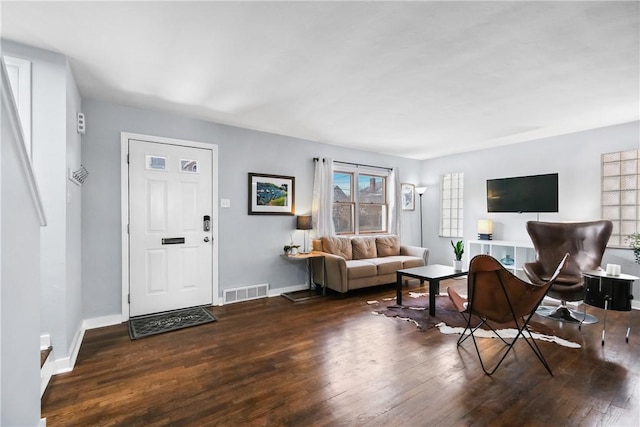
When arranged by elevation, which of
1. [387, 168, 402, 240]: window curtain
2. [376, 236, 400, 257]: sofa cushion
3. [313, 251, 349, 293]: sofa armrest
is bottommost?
[313, 251, 349, 293]: sofa armrest

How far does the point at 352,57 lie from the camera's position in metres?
2.52

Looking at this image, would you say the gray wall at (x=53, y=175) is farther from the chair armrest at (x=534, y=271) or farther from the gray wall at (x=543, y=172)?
the gray wall at (x=543, y=172)

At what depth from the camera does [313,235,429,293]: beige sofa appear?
4.53 metres

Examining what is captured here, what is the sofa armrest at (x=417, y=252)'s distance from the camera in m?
5.54

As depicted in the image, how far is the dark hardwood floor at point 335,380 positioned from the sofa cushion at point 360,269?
3.89 feet

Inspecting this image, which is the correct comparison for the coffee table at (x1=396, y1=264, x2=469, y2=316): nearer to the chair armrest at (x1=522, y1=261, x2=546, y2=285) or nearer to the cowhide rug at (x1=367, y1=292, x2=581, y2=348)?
the cowhide rug at (x1=367, y1=292, x2=581, y2=348)

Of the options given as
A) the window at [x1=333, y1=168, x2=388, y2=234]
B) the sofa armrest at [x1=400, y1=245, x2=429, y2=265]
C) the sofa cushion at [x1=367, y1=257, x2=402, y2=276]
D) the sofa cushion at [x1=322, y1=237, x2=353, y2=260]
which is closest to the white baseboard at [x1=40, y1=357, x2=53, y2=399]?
the sofa cushion at [x1=322, y1=237, x2=353, y2=260]

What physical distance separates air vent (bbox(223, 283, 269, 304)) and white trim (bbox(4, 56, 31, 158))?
2709mm

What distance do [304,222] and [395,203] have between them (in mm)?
2381

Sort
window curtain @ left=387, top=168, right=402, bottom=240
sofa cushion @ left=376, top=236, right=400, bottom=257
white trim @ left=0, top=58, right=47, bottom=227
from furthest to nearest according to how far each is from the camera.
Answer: window curtain @ left=387, top=168, right=402, bottom=240
sofa cushion @ left=376, top=236, right=400, bottom=257
white trim @ left=0, top=58, right=47, bottom=227

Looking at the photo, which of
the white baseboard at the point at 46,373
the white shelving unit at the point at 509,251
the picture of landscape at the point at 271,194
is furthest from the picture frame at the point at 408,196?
the white baseboard at the point at 46,373

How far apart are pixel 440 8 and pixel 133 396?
10.8ft

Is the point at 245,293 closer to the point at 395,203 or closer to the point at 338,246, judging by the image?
the point at 338,246

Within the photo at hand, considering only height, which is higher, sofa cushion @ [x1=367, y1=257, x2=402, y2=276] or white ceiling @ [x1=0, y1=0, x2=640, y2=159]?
white ceiling @ [x1=0, y1=0, x2=640, y2=159]
